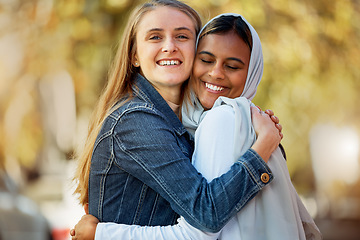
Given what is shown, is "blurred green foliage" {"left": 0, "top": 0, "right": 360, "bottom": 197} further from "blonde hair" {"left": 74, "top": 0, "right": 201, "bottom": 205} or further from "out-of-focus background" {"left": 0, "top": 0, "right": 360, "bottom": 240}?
"blonde hair" {"left": 74, "top": 0, "right": 201, "bottom": 205}

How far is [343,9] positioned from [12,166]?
195 inches

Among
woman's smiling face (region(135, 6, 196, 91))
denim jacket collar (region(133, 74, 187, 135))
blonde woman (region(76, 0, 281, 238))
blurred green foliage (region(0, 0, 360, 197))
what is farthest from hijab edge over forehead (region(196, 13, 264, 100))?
blurred green foliage (region(0, 0, 360, 197))

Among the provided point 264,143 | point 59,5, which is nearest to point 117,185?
point 264,143

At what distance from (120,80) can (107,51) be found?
148 inches

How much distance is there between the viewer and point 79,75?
6.90 metres

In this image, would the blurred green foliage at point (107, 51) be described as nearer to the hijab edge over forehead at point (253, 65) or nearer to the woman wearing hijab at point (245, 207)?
the hijab edge over forehead at point (253, 65)

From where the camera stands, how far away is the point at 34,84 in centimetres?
731

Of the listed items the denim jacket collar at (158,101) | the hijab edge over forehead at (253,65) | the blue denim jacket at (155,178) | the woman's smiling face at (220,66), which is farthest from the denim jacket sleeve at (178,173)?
the hijab edge over forehead at (253,65)

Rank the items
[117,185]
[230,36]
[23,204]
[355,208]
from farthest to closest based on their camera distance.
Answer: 1. [355,208]
2. [23,204]
3. [230,36]
4. [117,185]

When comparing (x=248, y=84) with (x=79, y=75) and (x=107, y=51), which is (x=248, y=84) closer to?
(x=107, y=51)

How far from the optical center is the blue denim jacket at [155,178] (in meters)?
2.15

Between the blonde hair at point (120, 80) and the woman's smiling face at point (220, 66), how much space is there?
21cm

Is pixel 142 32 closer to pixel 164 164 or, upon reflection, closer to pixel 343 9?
pixel 164 164

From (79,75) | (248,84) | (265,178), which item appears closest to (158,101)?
(248,84)
